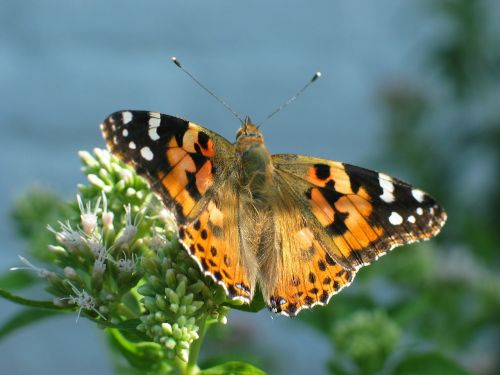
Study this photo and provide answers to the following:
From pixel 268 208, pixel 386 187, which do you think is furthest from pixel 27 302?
pixel 386 187

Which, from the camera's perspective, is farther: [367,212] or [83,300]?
[367,212]

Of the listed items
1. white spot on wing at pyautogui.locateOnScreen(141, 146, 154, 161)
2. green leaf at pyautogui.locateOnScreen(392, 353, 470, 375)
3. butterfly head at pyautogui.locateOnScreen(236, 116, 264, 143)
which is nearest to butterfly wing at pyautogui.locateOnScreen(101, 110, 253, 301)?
white spot on wing at pyautogui.locateOnScreen(141, 146, 154, 161)

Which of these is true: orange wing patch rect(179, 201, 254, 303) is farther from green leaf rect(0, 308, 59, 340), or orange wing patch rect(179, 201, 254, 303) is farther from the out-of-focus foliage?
the out-of-focus foliage

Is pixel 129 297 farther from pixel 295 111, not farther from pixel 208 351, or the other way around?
pixel 295 111

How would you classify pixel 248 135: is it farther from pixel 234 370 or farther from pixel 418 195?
pixel 234 370

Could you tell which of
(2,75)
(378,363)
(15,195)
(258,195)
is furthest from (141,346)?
(2,75)

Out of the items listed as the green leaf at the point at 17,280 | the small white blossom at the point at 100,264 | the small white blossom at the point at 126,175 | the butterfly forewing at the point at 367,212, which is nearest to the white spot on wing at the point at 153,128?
the small white blossom at the point at 126,175

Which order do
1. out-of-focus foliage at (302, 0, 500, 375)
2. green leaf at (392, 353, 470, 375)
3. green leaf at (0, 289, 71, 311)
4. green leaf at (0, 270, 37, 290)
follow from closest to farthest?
green leaf at (0, 289, 71, 311)
green leaf at (392, 353, 470, 375)
green leaf at (0, 270, 37, 290)
out-of-focus foliage at (302, 0, 500, 375)
